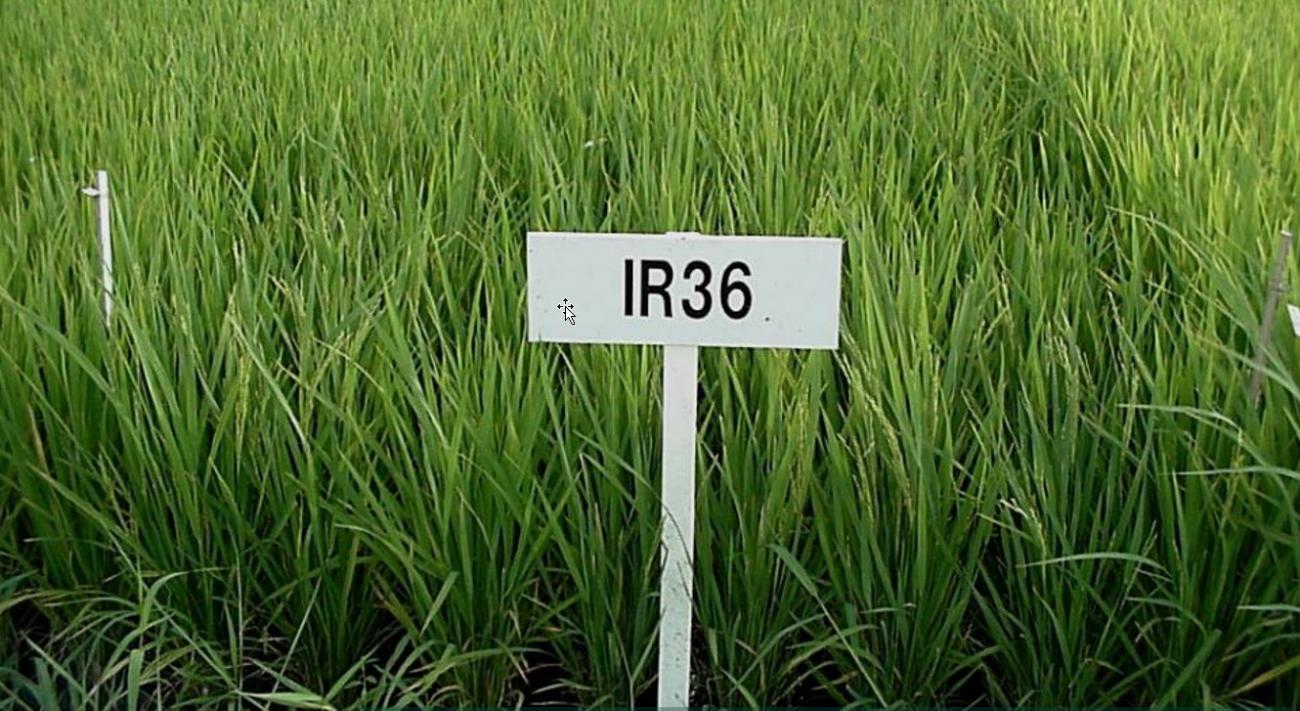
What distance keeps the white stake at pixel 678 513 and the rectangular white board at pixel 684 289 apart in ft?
0.11

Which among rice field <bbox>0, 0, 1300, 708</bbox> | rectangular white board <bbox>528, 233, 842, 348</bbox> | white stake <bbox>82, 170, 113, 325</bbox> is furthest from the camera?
white stake <bbox>82, 170, 113, 325</bbox>

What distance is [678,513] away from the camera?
44.1 inches

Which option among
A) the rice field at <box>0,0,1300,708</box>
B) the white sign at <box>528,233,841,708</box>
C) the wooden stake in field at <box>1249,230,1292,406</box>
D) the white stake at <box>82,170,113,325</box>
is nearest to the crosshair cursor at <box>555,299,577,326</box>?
the white sign at <box>528,233,841,708</box>

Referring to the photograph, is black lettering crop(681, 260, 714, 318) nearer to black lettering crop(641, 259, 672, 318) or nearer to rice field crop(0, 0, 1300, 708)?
black lettering crop(641, 259, 672, 318)

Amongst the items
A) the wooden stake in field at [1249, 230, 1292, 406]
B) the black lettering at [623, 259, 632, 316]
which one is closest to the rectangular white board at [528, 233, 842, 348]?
the black lettering at [623, 259, 632, 316]

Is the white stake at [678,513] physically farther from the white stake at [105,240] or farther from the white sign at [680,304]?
the white stake at [105,240]

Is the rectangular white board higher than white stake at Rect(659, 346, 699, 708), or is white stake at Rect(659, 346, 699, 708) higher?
the rectangular white board

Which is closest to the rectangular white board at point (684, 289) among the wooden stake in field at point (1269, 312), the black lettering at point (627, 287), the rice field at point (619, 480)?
the black lettering at point (627, 287)

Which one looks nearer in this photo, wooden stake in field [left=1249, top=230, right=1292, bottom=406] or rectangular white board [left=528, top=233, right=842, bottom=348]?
rectangular white board [left=528, top=233, right=842, bottom=348]

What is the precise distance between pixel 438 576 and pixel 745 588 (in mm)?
263

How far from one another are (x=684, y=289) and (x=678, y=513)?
18cm

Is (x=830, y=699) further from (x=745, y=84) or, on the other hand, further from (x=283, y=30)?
(x=283, y=30)

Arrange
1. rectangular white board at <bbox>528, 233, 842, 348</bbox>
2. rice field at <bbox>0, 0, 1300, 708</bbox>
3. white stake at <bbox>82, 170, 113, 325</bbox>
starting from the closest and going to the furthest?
rectangular white board at <bbox>528, 233, 842, 348</bbox> < rice field at <bbox>0, 0, 1300, 708</bbox> < white stake at <bbox>82, 170, 113, 325</bbox>

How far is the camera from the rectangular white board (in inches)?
41.9
